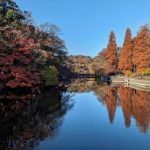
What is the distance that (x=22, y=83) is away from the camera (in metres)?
26.8

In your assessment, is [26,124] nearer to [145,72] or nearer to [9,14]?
[9,14]

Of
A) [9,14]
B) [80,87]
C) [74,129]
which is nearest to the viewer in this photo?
[74,129]

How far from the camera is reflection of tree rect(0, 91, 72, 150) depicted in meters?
12.1

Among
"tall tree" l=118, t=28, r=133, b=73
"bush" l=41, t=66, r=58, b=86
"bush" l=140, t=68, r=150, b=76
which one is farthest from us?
"tall tree" l=118, t=28, r=133, b=73

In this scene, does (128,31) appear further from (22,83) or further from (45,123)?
(45,123)

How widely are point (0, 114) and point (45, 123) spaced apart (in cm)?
317

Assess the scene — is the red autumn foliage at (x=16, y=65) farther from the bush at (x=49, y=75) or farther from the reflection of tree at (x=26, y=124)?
the bush at (x=49, y=75)

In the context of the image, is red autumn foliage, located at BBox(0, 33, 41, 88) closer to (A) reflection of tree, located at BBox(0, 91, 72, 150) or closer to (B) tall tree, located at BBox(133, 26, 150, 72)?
(A) reflection of tree, located at BBox(0, 91, 72, 150)

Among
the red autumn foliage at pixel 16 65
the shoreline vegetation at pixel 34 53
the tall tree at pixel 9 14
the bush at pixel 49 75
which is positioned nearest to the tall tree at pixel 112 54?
the shoreline vegetation at pixel 34 53

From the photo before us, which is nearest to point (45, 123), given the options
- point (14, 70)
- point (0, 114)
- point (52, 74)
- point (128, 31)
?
point (0, 114)

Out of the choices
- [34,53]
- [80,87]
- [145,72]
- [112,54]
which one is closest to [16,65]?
[34,53]

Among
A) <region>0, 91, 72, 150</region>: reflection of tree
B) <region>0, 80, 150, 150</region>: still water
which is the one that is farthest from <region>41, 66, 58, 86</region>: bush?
<region>0, 80, 150, 150</region>: still water

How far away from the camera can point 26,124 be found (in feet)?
51.4

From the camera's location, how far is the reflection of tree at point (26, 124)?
12102mm
